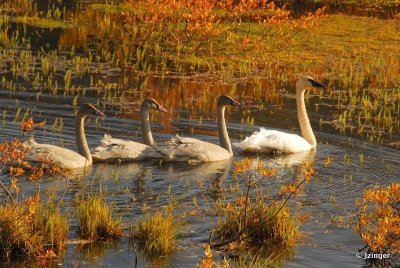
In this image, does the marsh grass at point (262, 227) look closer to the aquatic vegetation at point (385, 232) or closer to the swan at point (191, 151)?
the aquatic vegetation at point (385, 232)

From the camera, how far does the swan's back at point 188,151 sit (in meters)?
13.7

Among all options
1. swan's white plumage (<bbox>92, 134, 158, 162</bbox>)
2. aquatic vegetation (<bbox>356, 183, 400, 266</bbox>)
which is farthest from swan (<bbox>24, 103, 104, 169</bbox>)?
aquatic vegetation (<bbox>356, 183, 400, 266</bbox>)

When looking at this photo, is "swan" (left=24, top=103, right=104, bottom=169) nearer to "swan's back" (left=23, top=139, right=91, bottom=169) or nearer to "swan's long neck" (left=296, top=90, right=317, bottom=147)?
"swan's back" (left=23, top=139, right=91, bottom=169)

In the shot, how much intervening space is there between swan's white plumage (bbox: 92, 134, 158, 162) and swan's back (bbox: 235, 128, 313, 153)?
66.9 inches

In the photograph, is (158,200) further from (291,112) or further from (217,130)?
(291,112)

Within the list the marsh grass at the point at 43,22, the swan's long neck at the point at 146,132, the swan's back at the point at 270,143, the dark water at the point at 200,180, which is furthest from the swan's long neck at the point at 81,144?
the marsh grass at the point at 43,22

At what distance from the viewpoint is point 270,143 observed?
48.1 ft

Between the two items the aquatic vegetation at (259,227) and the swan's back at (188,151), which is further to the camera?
the swan's back at (188,151)

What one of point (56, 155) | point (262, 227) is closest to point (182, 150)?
point (56, 155)

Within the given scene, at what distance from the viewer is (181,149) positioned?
1370 centimetres

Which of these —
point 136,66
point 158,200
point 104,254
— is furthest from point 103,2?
point 104,254

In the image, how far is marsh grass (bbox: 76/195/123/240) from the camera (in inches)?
380

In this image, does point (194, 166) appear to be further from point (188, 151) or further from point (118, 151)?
point (118, 151)

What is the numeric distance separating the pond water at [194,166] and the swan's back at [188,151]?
133 millimetres
